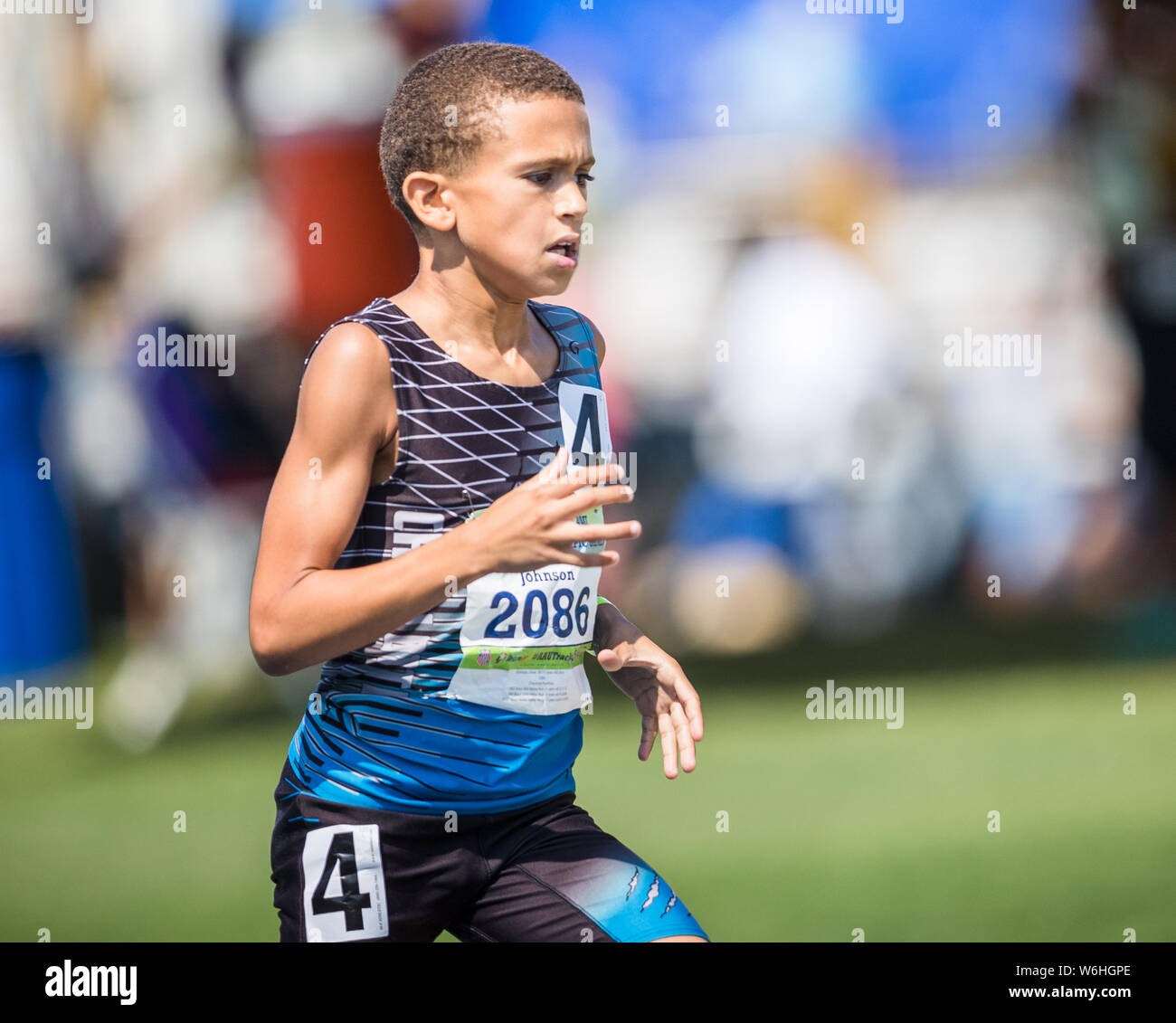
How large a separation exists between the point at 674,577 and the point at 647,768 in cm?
131

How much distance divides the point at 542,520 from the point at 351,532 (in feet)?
1.02

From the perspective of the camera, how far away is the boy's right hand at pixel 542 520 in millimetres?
1863

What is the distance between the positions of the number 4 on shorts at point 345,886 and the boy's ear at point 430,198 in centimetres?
94

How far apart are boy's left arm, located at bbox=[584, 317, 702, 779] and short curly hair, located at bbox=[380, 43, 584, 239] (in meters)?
0.81

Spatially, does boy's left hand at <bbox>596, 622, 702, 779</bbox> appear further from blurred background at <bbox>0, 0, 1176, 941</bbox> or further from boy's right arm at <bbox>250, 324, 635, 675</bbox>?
blurred background at <bbox>0, 0, 1176, 941</bbox>

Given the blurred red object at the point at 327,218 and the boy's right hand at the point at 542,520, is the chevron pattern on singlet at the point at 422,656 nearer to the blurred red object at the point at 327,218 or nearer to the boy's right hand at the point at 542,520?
the boy's right hand at the point at 542,520

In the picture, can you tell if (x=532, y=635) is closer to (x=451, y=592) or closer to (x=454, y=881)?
(x=451, y=592)

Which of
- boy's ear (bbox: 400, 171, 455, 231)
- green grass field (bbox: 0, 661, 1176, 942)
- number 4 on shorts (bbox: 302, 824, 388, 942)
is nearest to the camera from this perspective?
number 4 on shorts (bbox: 302, 824, 388, 942)

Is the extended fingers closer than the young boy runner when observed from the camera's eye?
No

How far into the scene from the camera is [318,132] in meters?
6.69

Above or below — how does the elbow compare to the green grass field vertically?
above

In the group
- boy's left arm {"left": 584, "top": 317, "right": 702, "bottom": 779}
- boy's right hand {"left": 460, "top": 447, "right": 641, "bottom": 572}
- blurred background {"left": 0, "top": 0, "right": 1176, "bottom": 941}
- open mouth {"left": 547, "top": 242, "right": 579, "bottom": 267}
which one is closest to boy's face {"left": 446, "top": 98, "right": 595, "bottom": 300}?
open mouth {"left": 547, "top": 242, "right": 579, "bottom": 267}

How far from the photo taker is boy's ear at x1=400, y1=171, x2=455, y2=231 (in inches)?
85.7
